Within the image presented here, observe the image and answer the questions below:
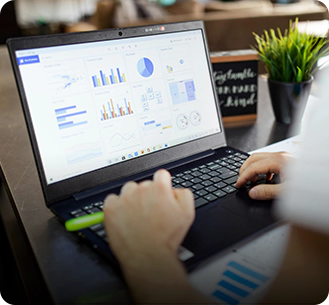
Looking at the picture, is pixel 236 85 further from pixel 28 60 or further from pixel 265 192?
pixel 28 60

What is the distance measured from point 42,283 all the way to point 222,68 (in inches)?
31.8

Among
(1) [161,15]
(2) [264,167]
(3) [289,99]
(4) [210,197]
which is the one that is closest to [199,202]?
(4) [210,197]

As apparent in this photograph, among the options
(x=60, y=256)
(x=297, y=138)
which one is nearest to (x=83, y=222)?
(x=60, y=256)

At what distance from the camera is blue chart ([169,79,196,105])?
803 mm

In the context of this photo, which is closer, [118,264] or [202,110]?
[118,264]

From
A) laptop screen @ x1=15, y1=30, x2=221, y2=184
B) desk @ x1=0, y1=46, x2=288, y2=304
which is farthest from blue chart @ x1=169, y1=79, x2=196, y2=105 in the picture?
desk @ x1=0, y1=46, x2=288, y2=304

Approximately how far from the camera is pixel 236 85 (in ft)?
3.65

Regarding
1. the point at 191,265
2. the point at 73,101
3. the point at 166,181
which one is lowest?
the point at 191,265

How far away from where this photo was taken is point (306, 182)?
1.57ft

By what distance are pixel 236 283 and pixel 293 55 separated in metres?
0.74

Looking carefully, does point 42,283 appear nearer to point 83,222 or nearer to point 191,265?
point 83,222

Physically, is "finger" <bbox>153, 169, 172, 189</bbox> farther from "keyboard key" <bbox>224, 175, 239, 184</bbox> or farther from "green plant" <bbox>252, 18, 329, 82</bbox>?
"green plant" <bbox>252, 18, 329, 82</bbox>

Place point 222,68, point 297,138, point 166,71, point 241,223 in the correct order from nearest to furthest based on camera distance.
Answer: point 241,223
point 166,71
point 297,138
point 222,68

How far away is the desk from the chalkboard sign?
2.2 inches
